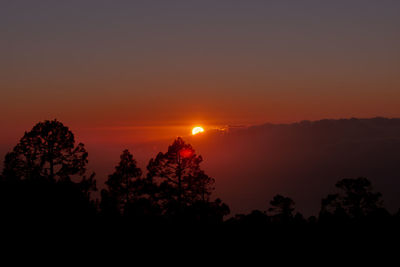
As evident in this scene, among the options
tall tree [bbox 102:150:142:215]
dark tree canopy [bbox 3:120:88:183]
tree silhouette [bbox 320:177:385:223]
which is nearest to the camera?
dark tree canopy [bbox 3:120:88:183]

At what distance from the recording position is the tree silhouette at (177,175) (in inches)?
1695

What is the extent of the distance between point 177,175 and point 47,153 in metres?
13.1

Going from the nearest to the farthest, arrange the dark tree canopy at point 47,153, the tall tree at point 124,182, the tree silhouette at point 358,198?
the dark tree canopy at point 47,153 < the tall tree at point 124,182 < the tree silhouette at point 358,198

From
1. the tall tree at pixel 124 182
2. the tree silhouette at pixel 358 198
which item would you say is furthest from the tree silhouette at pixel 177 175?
the tree silhouette at pixel 358 198

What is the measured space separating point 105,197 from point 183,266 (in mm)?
27980

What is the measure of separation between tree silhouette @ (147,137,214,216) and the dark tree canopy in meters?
8.17

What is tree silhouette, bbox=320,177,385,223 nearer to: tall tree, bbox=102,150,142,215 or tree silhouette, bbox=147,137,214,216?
tree silhouette, bbox=147,137,214,216

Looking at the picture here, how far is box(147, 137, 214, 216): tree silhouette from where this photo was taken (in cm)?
4306

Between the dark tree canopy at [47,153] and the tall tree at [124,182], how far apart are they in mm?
8784

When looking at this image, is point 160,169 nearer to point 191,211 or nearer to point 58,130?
point 191,211

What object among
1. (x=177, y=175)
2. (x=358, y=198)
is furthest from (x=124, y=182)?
(x=358, y=198)

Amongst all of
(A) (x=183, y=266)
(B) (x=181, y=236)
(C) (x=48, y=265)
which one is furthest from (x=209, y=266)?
(C) (x=48, y=265)

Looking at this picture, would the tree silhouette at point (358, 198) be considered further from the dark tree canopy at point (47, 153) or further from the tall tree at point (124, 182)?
the dark tree canopy at point (47, 153)

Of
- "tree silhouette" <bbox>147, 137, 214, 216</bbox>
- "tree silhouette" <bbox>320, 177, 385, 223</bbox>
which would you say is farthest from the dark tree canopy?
"tree silhouette" <bbox>320, 177, 385, 223</bbox>
